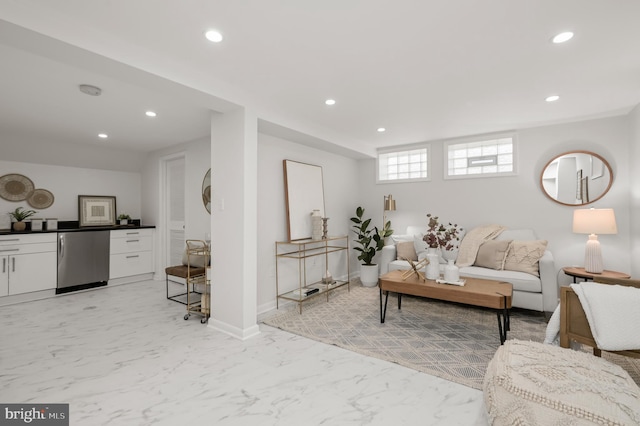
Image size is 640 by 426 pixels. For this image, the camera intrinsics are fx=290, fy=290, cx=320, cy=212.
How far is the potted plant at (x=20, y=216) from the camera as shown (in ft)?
13.6

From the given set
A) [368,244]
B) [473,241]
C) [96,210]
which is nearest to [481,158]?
[473,241]

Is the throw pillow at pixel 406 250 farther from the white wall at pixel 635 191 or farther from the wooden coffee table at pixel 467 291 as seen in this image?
the white wall at pixel 635 191

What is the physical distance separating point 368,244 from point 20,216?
5244 millimetres

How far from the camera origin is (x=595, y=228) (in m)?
3.19

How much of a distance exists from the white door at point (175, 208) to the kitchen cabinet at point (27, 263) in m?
1.51

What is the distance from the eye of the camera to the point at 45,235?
4188mm

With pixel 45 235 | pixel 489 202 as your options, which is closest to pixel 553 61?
pixel 489 202

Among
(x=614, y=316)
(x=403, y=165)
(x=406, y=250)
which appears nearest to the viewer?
(x=614, y=316)

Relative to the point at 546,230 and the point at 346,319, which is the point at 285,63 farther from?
the point at 546,230

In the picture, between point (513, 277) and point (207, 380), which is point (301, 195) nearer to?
point (207, 380)

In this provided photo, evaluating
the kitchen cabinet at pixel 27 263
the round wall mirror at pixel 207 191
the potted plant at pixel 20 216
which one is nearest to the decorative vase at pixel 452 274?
the round wall mirror at pixel 207 191

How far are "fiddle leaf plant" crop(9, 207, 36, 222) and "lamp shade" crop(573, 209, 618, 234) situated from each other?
7369 millimetres

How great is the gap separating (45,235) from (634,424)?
606 cm

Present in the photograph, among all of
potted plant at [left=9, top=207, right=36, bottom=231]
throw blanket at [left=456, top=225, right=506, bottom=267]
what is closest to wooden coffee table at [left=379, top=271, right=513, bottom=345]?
throw blanket at [left=456, top=225, right=506, bottom=267]
